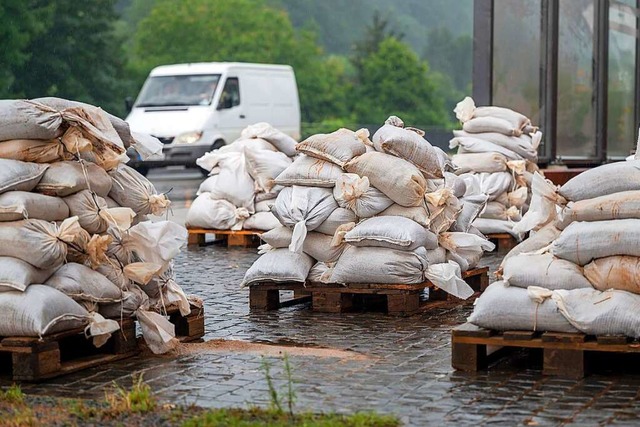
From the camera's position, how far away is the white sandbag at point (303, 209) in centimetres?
953

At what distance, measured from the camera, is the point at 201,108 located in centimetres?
2878

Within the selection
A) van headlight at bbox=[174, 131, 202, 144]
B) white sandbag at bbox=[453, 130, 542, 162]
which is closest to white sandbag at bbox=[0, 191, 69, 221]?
white sandbag at bbox=[453, 130, 542, 162]

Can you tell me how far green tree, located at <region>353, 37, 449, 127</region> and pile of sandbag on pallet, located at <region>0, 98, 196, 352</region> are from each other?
8238 cm

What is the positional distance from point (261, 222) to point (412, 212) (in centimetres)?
494

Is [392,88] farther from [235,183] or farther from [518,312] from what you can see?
[518,312]

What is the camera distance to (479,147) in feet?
47.3

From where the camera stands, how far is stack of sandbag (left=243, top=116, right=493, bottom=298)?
9391mm

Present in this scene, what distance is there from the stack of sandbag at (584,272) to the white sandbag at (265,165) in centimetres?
681

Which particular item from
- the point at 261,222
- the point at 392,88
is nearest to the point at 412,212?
the point at 261,222

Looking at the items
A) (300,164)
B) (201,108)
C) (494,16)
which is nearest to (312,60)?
(201,108)

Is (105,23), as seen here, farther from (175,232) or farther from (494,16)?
(175,232)

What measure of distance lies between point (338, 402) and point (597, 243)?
1.80m

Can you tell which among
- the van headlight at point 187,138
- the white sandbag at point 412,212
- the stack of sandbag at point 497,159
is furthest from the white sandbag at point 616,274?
the van headlight at point 187,138

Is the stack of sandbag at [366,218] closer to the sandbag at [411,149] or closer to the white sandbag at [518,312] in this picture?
the sandbag at [411,149]
